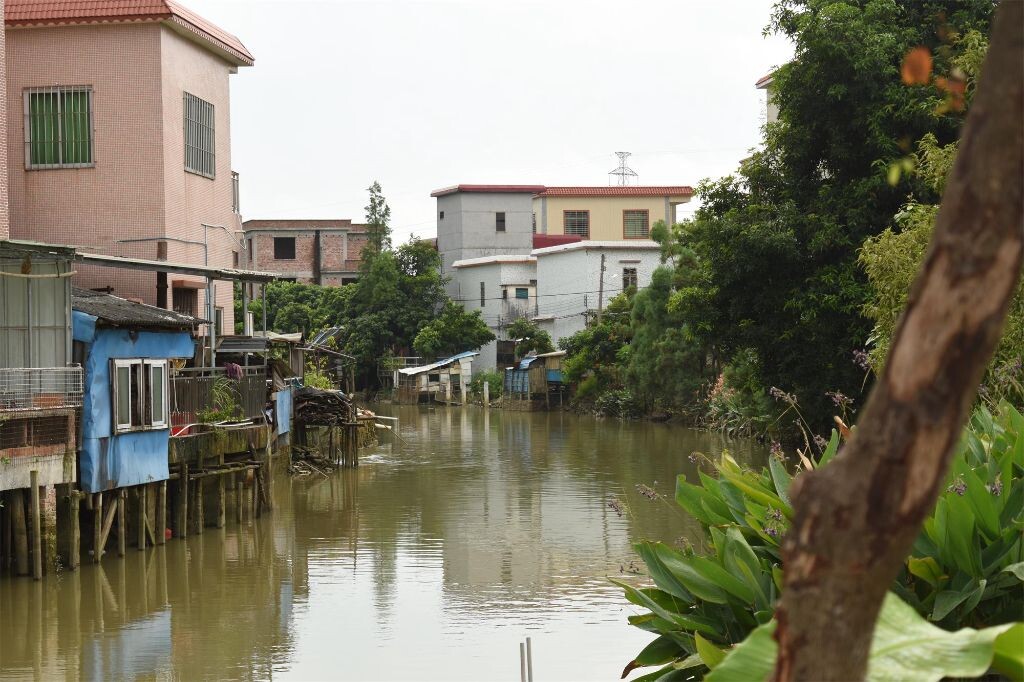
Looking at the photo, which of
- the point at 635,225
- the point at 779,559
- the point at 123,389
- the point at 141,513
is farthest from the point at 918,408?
the point at 635,225

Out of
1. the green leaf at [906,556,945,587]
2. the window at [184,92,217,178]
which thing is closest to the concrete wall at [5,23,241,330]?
the window at [184,92,217,178]

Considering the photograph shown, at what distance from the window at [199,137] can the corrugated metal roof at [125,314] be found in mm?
6299

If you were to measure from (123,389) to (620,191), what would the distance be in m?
51.8

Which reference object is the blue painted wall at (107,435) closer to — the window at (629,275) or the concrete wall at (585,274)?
the concrete wall at (585,274)

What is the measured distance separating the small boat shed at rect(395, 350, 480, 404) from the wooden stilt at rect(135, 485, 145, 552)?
39.5m

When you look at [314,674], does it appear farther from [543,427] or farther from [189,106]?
[543,427]

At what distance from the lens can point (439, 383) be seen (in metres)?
60.7

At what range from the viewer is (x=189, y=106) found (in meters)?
27.1

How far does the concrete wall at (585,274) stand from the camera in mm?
57188

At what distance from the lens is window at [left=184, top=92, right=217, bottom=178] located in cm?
2698

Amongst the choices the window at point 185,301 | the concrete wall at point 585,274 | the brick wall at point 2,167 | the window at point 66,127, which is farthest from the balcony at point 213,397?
the concrete wall at point 585,274

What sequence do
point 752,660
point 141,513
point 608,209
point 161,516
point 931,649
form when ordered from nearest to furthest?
1. point 931,649
2. point 752,660
3. point 141,513
4. point 161,516
5. point 608,209

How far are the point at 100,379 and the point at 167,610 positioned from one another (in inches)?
139

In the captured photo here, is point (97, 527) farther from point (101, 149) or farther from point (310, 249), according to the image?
point (310, 249)
